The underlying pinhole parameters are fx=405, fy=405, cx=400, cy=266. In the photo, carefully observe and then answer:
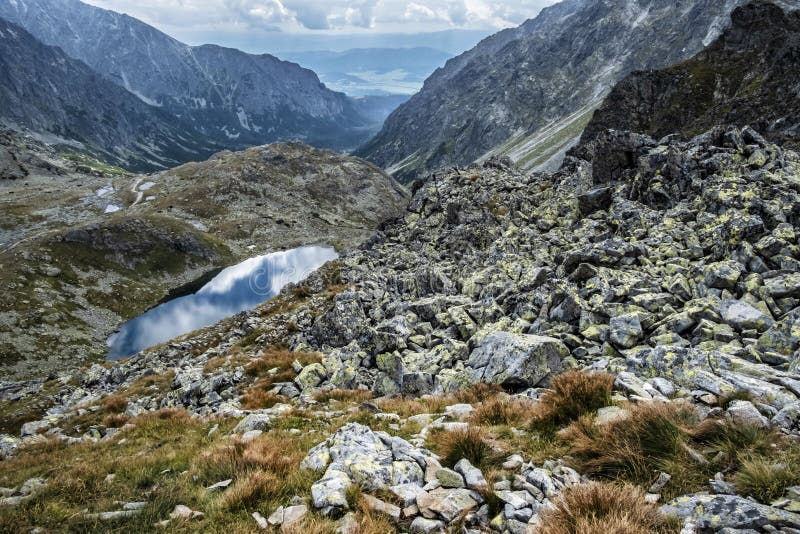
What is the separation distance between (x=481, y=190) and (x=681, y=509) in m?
42.2

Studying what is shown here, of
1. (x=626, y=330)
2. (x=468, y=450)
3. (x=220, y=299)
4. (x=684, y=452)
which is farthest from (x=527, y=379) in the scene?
(x=220, y=299)

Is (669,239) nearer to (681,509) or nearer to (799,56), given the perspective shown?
(681,509)

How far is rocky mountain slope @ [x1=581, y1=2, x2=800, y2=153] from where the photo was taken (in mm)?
89438

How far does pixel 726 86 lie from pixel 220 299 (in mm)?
152067

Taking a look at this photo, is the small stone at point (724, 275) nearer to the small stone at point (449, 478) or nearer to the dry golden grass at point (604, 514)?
the dry golden grass at point (604, 514)

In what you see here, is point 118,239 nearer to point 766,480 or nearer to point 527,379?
point 527,379

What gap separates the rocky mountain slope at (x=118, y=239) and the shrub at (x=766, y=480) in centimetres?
9530

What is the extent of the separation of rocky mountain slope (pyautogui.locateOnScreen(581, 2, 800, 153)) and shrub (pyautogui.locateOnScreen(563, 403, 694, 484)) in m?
100

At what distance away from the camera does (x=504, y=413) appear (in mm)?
11188

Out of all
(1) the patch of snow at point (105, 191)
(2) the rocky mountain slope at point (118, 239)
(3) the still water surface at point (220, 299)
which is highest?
(1) the patch of snow at point (105, 191)

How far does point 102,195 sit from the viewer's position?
16862 cm

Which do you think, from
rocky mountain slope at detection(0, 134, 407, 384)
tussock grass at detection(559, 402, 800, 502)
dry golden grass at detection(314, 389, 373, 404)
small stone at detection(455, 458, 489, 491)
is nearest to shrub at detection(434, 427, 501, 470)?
small stone at detection(455, 458, 489, 491)

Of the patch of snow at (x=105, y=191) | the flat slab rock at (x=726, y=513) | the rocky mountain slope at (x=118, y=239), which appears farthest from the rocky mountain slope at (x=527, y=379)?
the patch of snow at (x=105, y=191)

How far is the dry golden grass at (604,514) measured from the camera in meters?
5.19
